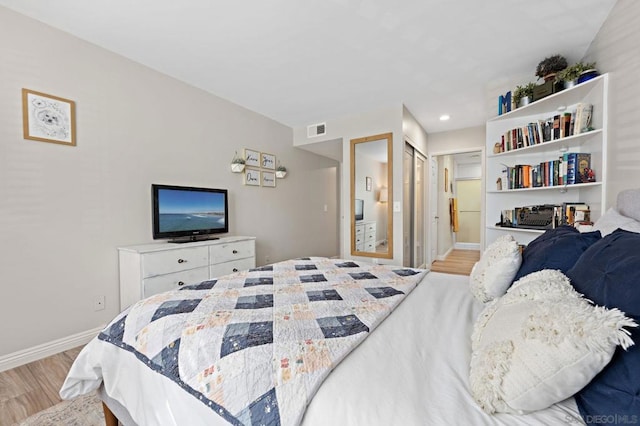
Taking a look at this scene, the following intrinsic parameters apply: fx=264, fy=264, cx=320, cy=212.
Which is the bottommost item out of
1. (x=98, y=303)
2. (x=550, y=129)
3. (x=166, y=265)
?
(x=98, y=303)

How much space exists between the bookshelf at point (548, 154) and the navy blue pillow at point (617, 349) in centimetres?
188

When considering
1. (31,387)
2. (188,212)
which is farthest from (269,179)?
(31,387)

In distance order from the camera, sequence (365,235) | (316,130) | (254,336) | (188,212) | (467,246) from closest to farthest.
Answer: (254,336) < (188,212) < (365,235) < (316,130) < (467,246)

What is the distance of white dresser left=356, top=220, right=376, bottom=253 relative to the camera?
4012 millimetres

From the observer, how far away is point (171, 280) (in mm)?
2484

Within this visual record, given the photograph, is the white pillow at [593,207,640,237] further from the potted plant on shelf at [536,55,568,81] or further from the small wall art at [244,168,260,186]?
the small wall art at [244,168,260,186]

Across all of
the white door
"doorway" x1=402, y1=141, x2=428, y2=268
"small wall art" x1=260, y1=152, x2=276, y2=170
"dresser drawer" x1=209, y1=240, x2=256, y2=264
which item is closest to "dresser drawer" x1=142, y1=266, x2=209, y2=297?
"dresser drawer" x1=209, y1=240, x2=256, y2=264

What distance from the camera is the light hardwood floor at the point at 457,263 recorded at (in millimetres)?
4697

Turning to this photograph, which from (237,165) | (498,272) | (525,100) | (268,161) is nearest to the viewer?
(498,272)

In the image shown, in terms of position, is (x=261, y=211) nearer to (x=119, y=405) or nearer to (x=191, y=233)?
(x=191, y=233)

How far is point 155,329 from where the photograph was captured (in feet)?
3.42

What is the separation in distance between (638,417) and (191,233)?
3.21 metres

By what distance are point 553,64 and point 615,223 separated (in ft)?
6.51

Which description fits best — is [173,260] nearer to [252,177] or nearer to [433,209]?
[252,177]
